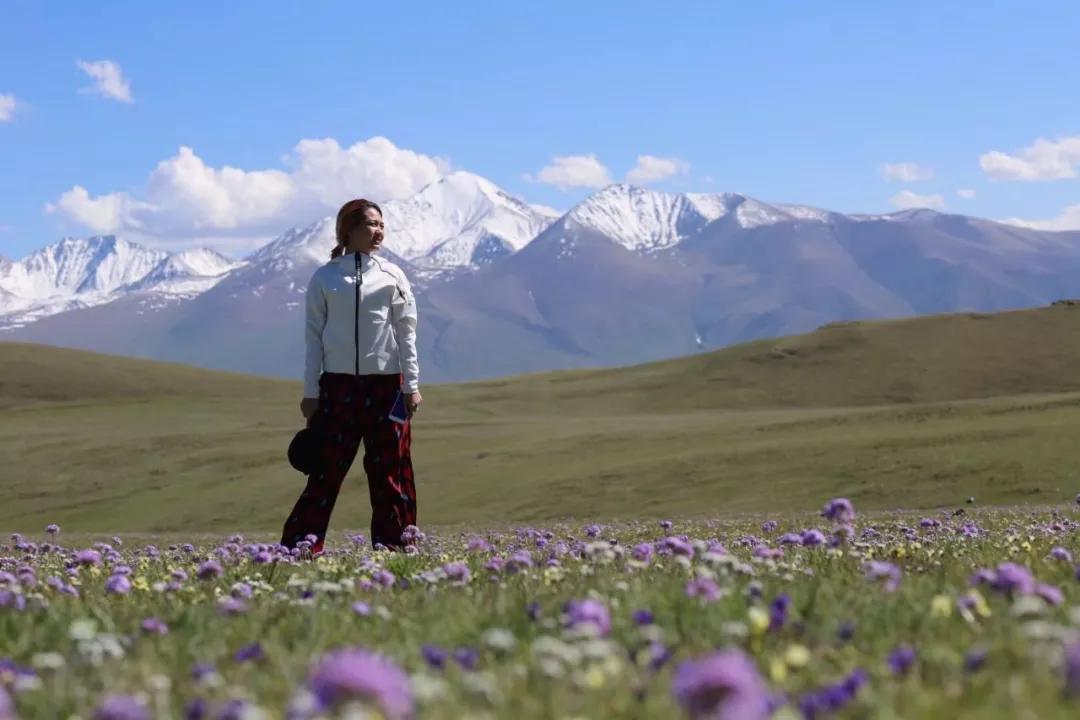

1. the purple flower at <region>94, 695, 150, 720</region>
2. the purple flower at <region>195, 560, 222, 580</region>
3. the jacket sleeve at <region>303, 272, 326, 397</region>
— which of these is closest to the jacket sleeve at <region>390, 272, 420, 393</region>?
the jacket sleeve at <region>303, 272, 326, 397</region>

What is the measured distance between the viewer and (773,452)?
164 feet

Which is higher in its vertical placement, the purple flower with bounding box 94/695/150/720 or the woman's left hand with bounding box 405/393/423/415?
the woman's left hand with bounding box 405/393/423/415

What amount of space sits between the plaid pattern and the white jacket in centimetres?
14

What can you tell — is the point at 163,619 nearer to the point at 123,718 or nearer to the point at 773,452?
the point at 123,718

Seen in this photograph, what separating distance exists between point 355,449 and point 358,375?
0.74 meters

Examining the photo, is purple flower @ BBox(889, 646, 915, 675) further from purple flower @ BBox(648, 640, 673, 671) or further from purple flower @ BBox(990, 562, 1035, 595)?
purple flower @ BBox(990, 562, 1035, 595)

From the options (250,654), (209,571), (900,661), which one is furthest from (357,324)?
(900,661)

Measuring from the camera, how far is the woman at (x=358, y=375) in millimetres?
12672

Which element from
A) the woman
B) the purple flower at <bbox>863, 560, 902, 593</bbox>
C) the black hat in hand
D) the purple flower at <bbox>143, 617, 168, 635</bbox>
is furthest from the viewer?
the woman

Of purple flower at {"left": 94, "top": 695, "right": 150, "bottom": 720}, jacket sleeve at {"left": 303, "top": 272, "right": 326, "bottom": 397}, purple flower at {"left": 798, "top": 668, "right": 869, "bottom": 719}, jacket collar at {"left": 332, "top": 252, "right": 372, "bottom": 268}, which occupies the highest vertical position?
jacket collar at {"left": 332, "top": 252, "right": 372, "bottom": 268}

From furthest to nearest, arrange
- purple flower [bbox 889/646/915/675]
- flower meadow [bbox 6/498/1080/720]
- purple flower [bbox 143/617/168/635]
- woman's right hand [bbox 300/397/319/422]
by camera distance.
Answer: woman's right hand [bbox 300/397/319/422] → purple flower [bbox 143/617/168/635] → purple flower [bbox 889/646/915/675] → flower meadow [bbox 6/498/1080/720]

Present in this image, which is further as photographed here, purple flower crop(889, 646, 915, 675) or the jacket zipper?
the jacket zipper

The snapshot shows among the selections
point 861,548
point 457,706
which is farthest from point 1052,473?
point 457,706

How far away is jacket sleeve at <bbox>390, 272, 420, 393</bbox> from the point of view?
12.7 m
